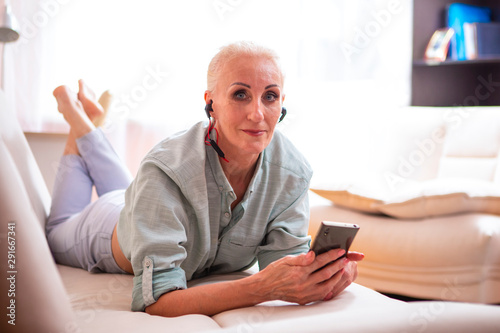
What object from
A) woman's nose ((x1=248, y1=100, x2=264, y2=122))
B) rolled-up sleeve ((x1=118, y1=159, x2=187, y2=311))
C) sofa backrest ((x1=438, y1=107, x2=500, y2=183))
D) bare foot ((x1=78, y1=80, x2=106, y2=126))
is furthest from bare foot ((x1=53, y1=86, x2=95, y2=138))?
sofa backrest ((x1=438, y1=107, x2=500, y2=183))

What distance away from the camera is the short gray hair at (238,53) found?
3.61 ft

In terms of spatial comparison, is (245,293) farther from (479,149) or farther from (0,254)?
(479,149)

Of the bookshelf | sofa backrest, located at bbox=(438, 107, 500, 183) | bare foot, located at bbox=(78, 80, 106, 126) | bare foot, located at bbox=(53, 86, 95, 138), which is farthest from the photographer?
the bookshelf

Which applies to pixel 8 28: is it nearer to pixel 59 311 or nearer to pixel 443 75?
pixel 59 311

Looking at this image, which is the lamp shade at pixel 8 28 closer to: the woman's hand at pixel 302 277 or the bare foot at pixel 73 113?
the bare foot at pixel 73 113

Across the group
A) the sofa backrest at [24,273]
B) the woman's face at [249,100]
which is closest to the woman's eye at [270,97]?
the woman's face at [249,100]

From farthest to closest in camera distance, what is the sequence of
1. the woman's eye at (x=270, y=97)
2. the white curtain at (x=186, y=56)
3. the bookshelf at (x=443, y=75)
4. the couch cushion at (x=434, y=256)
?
the bookshelf at (x=443, y=75) → the white curtain at (x=186, y=56) → the couch cushion at (x=434, y=256) → the woman's eye at (x=270, y=97)

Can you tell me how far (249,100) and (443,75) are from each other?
292cm

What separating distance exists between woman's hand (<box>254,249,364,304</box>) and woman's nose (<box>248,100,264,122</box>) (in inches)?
12.0

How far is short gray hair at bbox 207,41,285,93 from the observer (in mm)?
1102

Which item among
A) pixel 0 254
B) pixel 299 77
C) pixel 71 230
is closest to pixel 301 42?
pixel 299 77

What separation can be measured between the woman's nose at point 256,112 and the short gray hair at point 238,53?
97 mm

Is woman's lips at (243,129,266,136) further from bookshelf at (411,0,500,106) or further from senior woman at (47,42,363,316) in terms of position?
bookshelf at (411,0,500,106)

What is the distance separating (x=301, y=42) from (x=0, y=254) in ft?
9.57
